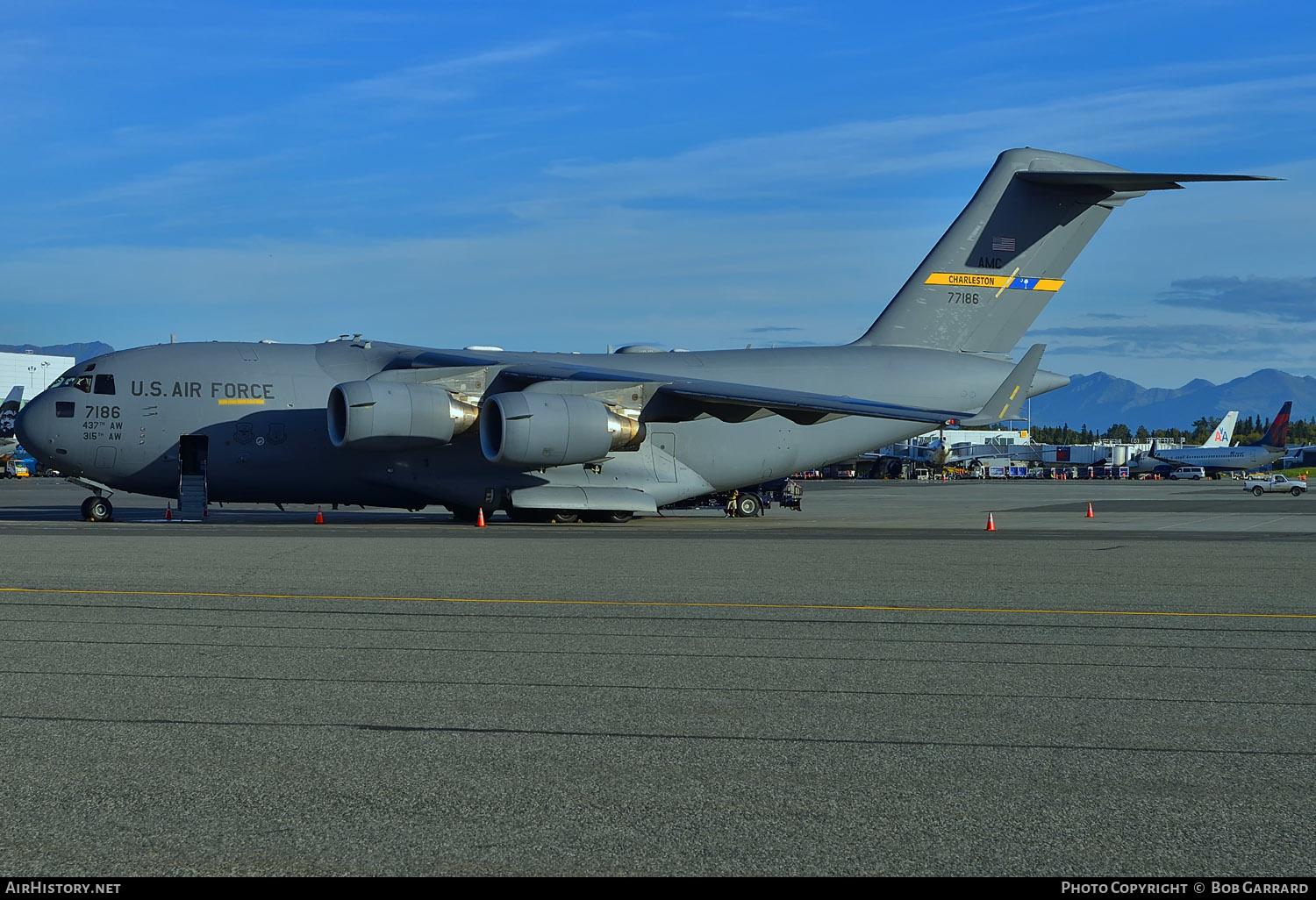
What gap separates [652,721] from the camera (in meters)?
6.87

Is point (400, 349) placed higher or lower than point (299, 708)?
higher

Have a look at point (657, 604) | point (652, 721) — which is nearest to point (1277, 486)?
point (657, 604)

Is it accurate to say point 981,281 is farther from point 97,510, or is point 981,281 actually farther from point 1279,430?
point 1279,430

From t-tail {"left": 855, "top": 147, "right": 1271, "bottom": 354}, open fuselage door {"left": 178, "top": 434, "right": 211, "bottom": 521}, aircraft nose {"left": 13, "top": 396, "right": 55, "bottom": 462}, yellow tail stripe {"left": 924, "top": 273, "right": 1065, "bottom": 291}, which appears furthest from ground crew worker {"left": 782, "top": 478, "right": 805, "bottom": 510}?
aircraft nose {"left": 13, "top": 396, "right": 55, "bottom": 462}

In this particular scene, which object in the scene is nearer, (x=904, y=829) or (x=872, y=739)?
(x=904, y=829)

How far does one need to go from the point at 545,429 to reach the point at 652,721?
654 inches

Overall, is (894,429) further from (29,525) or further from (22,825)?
(22,825)

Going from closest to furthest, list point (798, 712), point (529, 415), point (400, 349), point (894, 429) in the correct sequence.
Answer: point (798, 712) < point (529, 415) < point (400, 349) < point (894, 429)

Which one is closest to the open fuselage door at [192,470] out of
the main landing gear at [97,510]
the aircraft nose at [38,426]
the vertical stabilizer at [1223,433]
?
the main landing gear at [97,510]

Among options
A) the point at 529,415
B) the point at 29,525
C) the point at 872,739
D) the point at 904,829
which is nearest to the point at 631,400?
the point at 529,415

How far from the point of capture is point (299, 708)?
7.13 metres

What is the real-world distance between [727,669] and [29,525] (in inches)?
751

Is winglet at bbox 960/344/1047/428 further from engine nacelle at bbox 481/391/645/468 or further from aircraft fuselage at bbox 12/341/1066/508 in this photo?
engine nacelle at bbox 481/391/645/468

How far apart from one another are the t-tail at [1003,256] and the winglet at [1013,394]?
12.7ft
